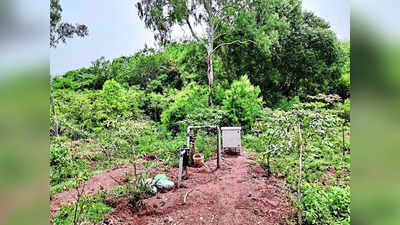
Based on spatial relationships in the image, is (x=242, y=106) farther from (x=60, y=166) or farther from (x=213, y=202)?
(x=60, y=166)

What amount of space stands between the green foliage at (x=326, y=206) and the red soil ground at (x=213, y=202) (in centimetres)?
15

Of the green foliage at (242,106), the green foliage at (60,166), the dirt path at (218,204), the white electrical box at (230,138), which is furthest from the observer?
the green foliage at (242,106)

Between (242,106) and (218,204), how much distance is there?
108 inches

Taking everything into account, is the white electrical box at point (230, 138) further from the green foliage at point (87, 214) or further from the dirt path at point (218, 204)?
the green foliage at point (87, 214)

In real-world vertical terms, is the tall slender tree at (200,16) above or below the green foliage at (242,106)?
above

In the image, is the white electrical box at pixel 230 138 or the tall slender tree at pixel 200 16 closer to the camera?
the white electrical box at pixel 230 138

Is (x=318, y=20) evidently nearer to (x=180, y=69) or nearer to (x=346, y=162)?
(x=180, y=69)

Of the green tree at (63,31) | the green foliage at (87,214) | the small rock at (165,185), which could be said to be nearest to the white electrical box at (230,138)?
the small rock at (165,185)

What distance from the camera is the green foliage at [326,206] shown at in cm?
151

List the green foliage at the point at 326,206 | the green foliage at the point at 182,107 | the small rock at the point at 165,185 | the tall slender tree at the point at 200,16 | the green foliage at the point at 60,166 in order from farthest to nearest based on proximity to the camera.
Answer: the tall slender tree at the point at 200,16 < the green foliage at the point at 182,107 < the green foliage at the point at 60,166 < the small rock at the point at 165,185 < the green foliage at the point at 326,206

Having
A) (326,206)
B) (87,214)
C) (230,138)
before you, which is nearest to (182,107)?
(230,138)

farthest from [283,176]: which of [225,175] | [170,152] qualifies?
[170,152]

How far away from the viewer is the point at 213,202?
195 centimetres
